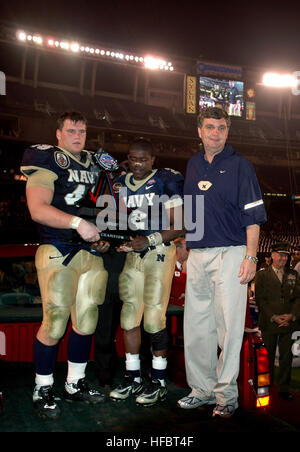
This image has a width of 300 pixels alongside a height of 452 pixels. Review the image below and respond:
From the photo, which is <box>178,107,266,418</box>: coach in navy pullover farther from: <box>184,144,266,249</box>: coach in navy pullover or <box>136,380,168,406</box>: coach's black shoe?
<box>136,380,168,406</box>: coach's black shoe

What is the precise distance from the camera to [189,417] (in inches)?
114

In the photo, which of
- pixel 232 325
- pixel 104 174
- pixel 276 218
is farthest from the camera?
pixel 276 218

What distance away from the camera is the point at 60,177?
10.7 ft

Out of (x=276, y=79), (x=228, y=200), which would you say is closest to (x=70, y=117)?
(x=228, y=200)

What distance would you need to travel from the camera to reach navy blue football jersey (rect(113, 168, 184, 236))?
360cm

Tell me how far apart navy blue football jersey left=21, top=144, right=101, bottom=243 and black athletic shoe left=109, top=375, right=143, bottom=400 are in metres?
1.20

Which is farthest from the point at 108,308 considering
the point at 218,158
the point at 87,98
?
the point at 87,98

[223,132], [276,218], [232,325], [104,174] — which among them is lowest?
[232,325]

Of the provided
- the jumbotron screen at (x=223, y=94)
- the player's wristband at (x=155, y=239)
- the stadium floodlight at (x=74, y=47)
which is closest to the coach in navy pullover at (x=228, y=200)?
the player's wristband at (x=155, y=239)

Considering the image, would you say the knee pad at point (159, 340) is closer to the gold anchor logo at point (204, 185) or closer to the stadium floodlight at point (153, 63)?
the gold anchor logo at point (204, 185)

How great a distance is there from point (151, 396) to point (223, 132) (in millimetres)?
2133

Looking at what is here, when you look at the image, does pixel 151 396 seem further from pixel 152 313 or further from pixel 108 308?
pixel 108 308

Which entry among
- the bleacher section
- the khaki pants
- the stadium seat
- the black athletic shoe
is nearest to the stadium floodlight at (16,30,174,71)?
the bleacher section

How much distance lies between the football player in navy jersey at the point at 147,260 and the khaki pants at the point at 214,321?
23 centimetres
